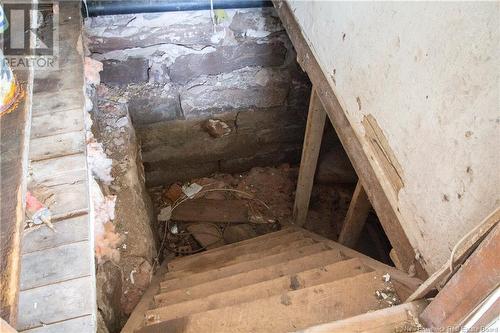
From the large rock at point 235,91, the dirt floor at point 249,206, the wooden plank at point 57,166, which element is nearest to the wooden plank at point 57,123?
the wooden plank at point 57,166

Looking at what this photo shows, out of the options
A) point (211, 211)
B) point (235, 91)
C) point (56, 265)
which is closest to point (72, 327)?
point (56, 265)

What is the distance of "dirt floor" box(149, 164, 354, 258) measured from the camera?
327 centimetres

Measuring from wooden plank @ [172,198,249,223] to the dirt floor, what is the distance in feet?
0.03

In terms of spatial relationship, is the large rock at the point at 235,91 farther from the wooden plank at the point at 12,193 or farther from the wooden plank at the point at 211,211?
the wooden plank at the point at 12,193

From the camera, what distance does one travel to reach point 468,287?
964 mm

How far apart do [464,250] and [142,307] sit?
127 centimetres

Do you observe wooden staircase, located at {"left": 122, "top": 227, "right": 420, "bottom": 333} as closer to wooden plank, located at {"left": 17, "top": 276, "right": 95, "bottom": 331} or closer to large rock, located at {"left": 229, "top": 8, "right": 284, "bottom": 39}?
wooden plank, located at {"left": 17, "top": 276, "right": 95, "bottom": 331}

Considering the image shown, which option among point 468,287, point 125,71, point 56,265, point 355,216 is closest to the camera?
point 468,287

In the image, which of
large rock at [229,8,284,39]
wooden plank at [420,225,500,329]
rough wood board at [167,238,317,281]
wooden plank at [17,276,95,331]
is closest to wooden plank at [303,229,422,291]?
wooden plank at [420,225,500,329]

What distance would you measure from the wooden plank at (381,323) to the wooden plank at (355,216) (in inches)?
41.1

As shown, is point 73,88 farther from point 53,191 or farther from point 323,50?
point 323,50

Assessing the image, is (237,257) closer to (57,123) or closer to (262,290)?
(262,290)

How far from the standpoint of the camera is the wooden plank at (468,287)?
88 cm

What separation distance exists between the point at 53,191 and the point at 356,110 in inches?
52.9
